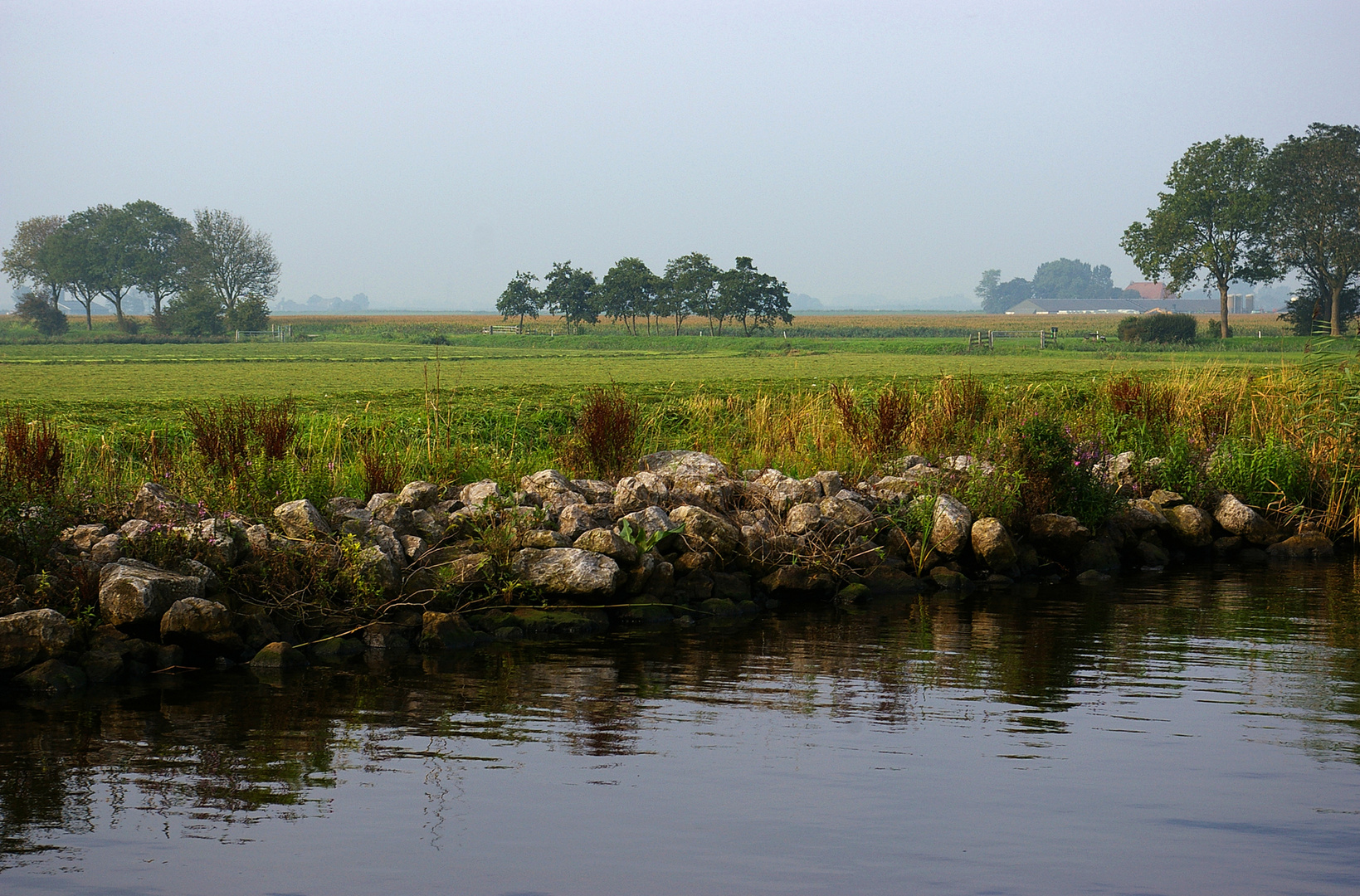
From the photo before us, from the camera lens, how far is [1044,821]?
6230 mm

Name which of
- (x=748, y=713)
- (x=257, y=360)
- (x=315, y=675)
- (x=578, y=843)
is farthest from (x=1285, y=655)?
(x=257, y=360)

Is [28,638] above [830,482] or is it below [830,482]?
below

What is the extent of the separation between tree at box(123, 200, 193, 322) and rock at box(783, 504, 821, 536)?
122 meters

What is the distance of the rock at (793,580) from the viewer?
13070 mm

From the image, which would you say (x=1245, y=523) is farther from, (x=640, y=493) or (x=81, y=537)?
(x=81, y=537)

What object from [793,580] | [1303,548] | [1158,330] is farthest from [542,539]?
[1158,330]

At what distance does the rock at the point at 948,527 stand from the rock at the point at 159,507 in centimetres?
808

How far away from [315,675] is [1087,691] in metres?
6.07

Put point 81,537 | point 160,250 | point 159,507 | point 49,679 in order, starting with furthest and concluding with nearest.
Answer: point 160,250, point 159,507, point 81,537, point 49,679

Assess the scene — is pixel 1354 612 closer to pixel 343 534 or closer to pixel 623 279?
pixel 343 534

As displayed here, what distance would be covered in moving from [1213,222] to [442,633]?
8783 centimetres

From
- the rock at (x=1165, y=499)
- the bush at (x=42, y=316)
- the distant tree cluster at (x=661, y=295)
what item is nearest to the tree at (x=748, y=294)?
the distant tree cluster at (x=661, y=295)

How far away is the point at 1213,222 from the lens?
86.8 meters

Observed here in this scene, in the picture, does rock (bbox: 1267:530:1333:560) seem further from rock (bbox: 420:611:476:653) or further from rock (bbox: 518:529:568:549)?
rock (bbox: 420:611:476:653)
